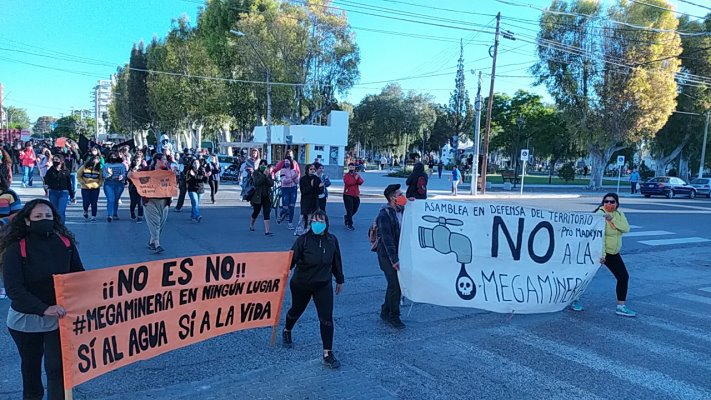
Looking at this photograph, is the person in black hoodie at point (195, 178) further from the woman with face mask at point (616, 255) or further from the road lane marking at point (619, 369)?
the woman with face mask at point (616, 255)

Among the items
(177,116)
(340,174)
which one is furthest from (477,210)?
(177,116)

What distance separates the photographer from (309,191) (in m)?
11.2

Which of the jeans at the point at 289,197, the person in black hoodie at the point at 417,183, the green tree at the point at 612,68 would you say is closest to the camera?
the person in black hoodie at the point at 417,183

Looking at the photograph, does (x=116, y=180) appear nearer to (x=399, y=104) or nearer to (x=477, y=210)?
(x=477, y=210)

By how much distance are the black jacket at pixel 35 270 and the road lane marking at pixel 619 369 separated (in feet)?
14.8

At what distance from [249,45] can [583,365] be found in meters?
36.9

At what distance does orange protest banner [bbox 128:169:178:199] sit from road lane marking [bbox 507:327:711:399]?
648cm

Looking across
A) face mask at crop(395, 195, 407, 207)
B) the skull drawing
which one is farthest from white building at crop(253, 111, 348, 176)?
the skull drawing

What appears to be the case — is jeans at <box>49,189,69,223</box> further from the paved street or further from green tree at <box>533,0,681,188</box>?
green tree at <box>533,0,681,188</box>

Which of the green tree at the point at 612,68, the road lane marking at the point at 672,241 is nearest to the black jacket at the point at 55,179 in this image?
the road lane marking at the point at 672,241

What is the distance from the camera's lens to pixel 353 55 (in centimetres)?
4066

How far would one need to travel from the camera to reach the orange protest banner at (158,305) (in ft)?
10.9

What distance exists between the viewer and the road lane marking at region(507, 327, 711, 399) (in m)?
4.22

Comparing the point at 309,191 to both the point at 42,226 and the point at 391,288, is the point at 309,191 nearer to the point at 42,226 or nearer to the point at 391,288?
the point at 391,288
